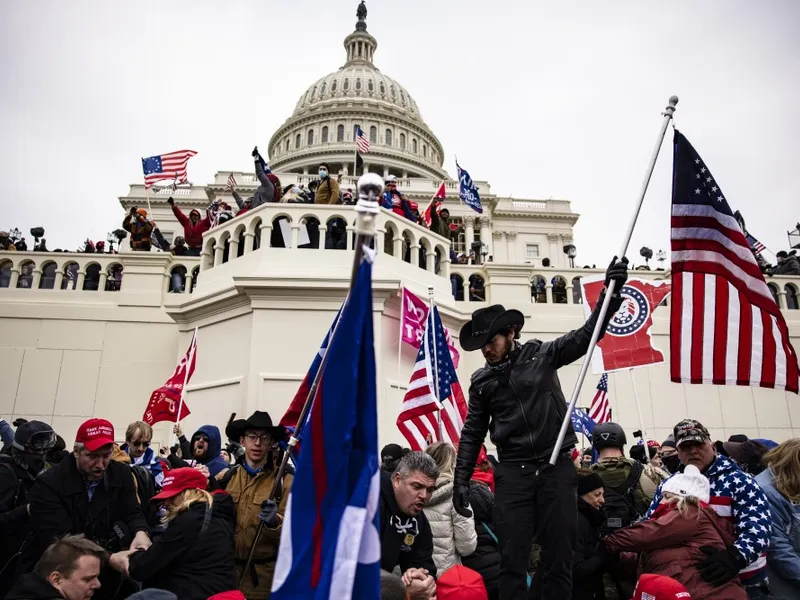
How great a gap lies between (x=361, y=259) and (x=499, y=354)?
223cm

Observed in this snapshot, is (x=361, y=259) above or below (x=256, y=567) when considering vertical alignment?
above

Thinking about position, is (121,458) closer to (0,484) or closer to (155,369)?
(0,484)

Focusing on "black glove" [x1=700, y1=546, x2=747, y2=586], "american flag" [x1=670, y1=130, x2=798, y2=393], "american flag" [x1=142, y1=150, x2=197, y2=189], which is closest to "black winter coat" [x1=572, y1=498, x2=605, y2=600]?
"black glove" [x1=700, y1=546, x2=747, y2=586]

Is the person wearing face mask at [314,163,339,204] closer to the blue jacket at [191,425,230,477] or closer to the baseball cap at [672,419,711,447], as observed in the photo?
the blue jacket at [191,425,230,477]

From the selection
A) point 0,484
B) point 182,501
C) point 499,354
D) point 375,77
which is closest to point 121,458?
point 0,484

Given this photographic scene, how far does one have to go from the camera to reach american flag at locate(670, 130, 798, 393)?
16.7 ft

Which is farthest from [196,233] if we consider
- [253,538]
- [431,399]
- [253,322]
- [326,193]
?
[253,538]

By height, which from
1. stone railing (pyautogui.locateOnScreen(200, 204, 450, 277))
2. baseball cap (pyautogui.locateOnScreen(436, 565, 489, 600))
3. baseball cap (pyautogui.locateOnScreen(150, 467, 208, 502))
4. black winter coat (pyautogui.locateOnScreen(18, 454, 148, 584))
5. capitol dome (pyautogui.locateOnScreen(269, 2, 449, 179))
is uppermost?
capitol dome (pyautogui.locateOnScreen(269, 2, 449, 179))

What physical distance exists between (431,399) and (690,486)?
14.9 feet

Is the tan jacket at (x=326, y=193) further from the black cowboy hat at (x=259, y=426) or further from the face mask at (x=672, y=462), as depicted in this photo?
the black cowboy hat at (x=259, y=426)

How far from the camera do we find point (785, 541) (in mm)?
4367

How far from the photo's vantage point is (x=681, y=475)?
423cm

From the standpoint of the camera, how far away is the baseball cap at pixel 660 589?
3443 mm

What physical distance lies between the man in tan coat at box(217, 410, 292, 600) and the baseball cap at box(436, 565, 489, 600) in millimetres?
1067
